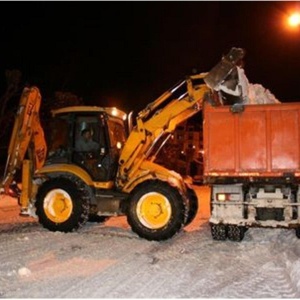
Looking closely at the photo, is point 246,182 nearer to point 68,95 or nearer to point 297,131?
point 297,131

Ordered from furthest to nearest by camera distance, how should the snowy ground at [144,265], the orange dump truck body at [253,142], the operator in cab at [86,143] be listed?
the operator in cab at [86,143]
the orange dump truck body at [253,142]
the snowy ground at [144,265]

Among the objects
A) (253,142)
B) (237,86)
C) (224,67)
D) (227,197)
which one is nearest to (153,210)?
(227,197)

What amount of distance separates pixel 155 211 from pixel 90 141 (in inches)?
87.2

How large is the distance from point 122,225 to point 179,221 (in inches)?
92.2

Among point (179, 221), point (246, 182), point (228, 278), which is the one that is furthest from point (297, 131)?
point (228, 278)

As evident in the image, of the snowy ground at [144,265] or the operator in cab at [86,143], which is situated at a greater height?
the operator in cab at [86,143]

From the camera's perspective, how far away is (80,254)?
28.0ft

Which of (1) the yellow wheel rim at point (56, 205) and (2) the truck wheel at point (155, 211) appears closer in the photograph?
(2) the truck wheel at point (155, 211)

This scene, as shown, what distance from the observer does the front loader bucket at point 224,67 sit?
9.69 meters

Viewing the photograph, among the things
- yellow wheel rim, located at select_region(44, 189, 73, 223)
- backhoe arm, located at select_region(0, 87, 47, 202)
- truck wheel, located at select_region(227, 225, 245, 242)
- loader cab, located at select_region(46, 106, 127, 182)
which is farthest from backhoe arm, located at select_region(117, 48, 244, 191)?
backhoe arm, located at select_region(0, 87, 47, 202)

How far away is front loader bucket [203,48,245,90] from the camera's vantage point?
31.8ft

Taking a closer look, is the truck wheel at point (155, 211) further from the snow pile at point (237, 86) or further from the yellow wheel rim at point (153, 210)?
the snow pile at point (237, 86)

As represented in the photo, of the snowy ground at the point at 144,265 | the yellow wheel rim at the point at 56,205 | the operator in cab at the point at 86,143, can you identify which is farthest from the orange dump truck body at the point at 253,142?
the yellow wheel rim at the point at 56,205

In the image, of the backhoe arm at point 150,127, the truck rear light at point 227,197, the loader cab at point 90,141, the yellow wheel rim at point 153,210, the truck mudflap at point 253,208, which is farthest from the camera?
the loader cab at point 90,141
